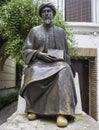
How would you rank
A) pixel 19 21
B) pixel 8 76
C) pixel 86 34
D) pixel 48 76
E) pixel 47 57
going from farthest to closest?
1. pixel 8 76
2. pixel 86 34
3. pixel 19 21
4. pixel 47 57
5. pixel 48 76

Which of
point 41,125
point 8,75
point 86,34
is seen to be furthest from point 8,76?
point 41,125

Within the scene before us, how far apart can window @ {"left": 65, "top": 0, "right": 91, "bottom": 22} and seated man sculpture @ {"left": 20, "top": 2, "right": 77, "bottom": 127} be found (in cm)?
421

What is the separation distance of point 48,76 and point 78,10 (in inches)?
203

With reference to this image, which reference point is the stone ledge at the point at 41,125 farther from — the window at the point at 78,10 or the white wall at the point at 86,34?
the window at the point at 78,10

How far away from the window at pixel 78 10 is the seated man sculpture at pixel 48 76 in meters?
4.21

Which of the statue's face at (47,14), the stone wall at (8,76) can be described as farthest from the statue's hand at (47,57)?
the stone wall at (8,76)

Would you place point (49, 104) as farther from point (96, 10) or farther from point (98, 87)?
point (96, 10)

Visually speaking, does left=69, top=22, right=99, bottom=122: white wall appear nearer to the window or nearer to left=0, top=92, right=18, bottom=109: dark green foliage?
the window

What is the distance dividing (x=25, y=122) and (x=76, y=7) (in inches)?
215

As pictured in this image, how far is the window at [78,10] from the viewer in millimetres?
9727

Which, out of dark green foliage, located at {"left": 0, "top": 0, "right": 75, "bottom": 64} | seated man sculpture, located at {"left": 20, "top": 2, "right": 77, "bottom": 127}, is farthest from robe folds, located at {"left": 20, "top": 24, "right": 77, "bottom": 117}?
dark green foliage, located at {"left": 0, "top": 0, "right": 75, "bottom": 64}

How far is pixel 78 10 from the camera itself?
387 inches

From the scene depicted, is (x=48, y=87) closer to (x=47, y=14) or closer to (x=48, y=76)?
(x=48, y=76)

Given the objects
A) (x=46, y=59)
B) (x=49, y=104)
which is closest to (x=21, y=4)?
(x=46, y=59)
